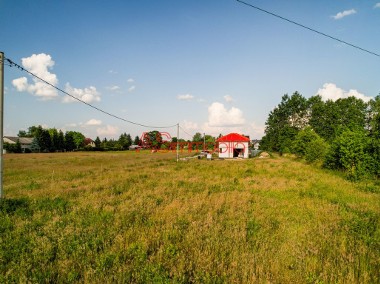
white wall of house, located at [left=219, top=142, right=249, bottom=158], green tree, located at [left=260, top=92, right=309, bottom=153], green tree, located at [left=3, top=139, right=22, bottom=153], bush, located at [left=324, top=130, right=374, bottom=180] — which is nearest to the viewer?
bush, located at [left=324, top=130, right=374, bottom=180]

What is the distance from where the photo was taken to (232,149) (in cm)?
4353

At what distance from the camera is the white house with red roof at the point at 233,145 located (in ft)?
142

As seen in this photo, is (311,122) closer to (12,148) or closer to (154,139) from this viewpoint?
(154,139)

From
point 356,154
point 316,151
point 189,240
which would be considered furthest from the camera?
point 316,151

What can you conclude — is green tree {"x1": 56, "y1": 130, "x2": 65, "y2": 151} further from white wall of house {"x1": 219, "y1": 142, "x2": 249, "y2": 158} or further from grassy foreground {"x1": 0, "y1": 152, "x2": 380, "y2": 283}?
grassy foreground {"x1": 0, "y1": 152, "x2": 380, "y2": 283}

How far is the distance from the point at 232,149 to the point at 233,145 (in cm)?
80

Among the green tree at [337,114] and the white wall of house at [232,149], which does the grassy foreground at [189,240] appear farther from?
the green tree at [337,114]

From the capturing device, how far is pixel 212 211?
25.3 feet

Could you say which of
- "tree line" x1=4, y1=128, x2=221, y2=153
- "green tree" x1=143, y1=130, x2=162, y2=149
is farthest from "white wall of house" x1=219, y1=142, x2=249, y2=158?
"green tree" x1=143, y1=130, x2=162, y2=149

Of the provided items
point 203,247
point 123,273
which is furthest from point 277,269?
point 123,273

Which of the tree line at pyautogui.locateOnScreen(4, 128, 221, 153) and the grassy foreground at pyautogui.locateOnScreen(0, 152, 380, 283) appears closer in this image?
the grassy foreground at pyautogui.locateOnScreen(0, 152, 380, 283)

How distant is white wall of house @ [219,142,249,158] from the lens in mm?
43425

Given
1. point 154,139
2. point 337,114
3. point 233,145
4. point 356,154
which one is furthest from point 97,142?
point 356,154

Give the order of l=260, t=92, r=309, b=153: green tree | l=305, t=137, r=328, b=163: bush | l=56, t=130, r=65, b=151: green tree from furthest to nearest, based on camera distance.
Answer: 1. l=56, t=130, r=65, b=151: green tree
2. l=260, t=92, r=309, b=153: green tree
3. l=305, t=137, r=328, b=163: bush
